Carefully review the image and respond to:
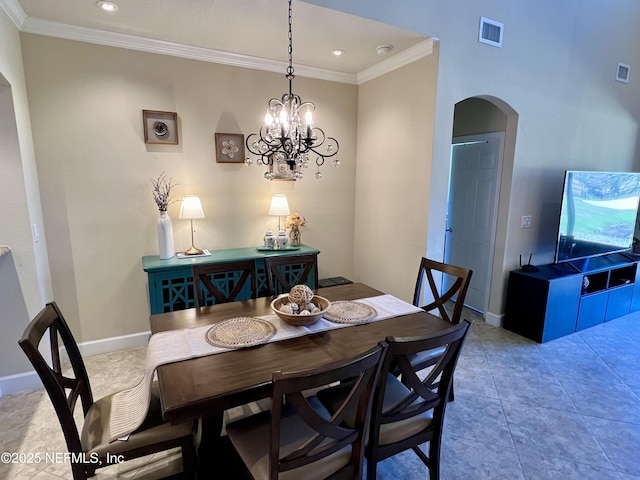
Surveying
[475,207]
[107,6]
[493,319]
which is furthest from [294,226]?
[493,319]

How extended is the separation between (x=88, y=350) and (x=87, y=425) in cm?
195

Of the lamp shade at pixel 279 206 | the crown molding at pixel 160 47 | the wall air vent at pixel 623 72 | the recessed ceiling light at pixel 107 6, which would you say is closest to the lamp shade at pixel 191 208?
the lamp shade at pixel 279 206

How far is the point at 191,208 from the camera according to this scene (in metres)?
3.15

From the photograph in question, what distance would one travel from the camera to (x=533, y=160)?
3660 mm

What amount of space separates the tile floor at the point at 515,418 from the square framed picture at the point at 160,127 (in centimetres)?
202

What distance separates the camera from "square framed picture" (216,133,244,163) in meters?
3.43

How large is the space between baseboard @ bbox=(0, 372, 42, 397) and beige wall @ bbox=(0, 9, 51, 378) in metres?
0.03

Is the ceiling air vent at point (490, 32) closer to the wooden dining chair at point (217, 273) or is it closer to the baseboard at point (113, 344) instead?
A: the wooden dining chair at point (217, 273)

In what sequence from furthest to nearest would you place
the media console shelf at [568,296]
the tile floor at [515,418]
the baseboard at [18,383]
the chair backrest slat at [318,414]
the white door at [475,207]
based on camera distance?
the white door at [475,207] → the media console shelf at [568,296] → the baseboard at [18,383] → the tile floor at [515,418] → the chair backrest slat at [318,414]

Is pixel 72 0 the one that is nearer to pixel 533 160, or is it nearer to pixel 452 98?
pixel 452 98

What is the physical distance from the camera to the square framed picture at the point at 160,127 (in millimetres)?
3109

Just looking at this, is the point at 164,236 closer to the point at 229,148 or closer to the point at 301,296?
the point at 229,148

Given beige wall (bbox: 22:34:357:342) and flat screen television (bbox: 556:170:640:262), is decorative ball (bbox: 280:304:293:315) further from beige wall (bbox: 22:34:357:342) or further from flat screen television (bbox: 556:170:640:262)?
flat screen television (bbox: 556:170:640:262)

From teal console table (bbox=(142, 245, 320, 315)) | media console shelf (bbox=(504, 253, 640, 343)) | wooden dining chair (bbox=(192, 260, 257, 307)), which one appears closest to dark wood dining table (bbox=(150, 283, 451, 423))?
wooden dining chair (bbox=(192, 260, 257, 307))
